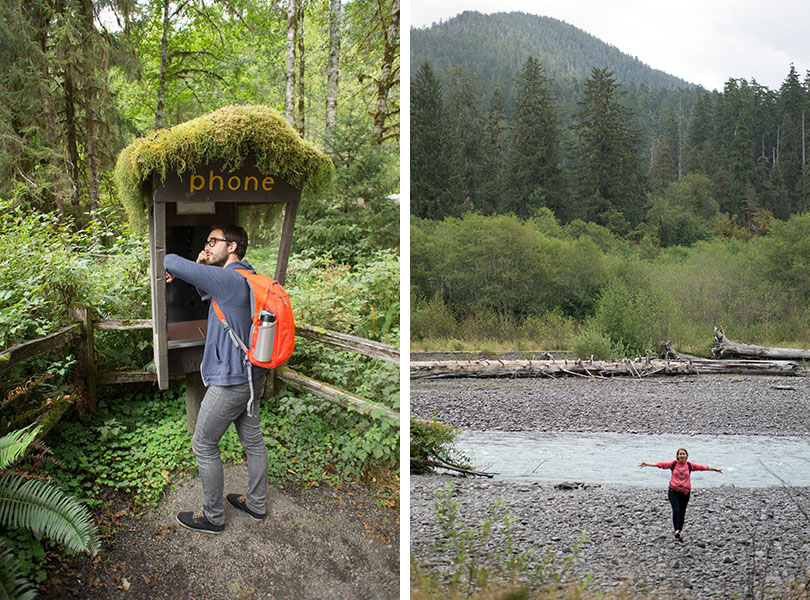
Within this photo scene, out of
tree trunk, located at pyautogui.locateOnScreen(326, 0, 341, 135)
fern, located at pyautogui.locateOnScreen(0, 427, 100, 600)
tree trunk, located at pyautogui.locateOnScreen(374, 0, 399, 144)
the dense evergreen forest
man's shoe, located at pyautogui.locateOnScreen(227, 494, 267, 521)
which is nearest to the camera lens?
fern, located at pyautogui.locateOnScreen(0, 427, 100, 600)

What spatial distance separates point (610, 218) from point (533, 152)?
0.35 m

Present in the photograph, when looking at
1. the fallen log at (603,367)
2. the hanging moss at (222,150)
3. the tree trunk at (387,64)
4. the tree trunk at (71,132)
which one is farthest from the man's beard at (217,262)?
the tree trunk at (387,64)

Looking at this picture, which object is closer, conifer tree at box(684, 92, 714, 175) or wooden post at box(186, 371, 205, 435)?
conifer tree at box(684, 92, 714, 175)

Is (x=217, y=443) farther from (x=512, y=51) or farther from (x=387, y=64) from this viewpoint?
(x=387, y=64)

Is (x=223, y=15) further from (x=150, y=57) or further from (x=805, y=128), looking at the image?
(x=805, y=128)

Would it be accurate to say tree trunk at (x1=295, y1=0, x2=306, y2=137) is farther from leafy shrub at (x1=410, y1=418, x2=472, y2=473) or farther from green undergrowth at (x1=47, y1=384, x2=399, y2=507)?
leafy shrub at (x1=410, y1=418, x2=472, y2=473)

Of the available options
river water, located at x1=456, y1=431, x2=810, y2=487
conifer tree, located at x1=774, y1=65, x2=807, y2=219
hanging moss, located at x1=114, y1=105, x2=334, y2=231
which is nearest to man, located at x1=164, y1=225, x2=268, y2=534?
hanging moss, located at x1=114, y1=105, x2=334, y2=231

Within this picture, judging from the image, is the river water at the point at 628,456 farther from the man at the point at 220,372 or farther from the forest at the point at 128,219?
the man at the point at 220,372

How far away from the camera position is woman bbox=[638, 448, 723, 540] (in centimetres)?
203

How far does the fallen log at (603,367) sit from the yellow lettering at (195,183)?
1029mm

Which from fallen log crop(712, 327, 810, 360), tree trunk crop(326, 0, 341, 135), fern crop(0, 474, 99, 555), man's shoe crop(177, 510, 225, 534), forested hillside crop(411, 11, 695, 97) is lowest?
man's shoe crop(177, 510, 225, 534)

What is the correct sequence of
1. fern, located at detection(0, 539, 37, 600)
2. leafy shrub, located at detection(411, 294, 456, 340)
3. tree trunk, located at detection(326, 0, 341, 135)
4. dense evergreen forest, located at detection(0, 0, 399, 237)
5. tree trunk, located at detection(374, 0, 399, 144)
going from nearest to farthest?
fern, located at detection(0, 539, 37, 600) < leafy shrub, located at detection(411, 294, 456, 340) < dense evergreen forest, located at detection(0, 0, 399, 237) < tree trunk, located at detection(326, 0, 341, 135) < tree trunk, located at detection(374, 0, 399, 144)

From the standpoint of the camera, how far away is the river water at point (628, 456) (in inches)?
80.6

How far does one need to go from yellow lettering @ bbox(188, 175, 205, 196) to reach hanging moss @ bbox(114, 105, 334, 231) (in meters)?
0.04
